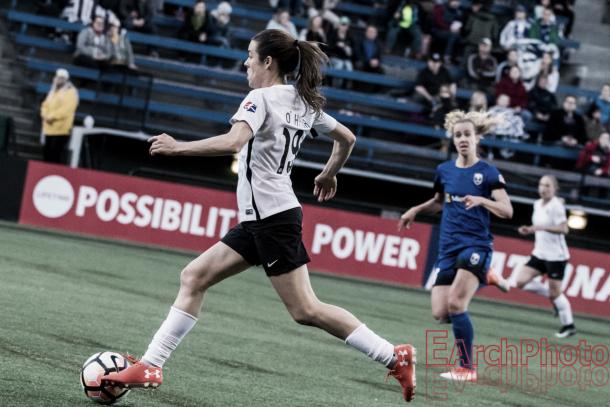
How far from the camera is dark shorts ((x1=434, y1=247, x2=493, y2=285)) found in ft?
33.9

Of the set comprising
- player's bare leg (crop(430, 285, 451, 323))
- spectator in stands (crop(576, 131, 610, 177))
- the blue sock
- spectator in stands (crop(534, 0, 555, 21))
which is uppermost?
spectator in stands (crop(534, 0, 555, 21))

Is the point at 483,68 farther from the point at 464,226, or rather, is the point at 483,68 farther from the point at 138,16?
the point at 464,226

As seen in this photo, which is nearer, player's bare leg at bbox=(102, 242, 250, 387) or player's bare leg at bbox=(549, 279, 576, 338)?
player's bare leg at bbox=(102, 242, 250, 387)

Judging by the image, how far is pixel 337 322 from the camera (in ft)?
23.2

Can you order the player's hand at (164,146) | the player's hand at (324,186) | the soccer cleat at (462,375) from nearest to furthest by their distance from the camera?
1. the player's hand at (164,146)
2. the player's hand at (324,186)
3. the soccer cleat at (462,375)

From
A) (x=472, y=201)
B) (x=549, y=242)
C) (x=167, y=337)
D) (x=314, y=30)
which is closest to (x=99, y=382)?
(x=167, y=337)

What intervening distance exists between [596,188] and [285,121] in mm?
17682

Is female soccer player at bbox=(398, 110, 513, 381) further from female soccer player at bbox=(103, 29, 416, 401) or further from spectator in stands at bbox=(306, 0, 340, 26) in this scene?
spectator in stands at bbox=(306, 0, 340, 26)

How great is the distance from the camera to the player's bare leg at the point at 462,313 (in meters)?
10.1

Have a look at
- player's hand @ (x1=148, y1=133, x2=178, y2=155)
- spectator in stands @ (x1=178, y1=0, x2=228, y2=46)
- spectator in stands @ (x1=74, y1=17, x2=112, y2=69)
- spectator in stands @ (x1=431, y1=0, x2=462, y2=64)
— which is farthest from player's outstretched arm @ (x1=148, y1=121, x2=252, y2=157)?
spectator in stands @ (x1=431, y1=0, x2=462, y2=64)

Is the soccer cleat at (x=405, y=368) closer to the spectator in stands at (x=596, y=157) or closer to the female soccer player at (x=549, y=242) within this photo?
the female soccer player at (x=549, y=242)

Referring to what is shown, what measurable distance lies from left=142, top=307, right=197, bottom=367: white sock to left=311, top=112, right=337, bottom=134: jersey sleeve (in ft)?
4.40

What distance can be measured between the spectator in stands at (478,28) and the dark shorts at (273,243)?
19.0 m

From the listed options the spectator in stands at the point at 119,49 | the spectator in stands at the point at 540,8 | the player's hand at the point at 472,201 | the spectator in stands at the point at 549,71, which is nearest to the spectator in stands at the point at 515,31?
the spectator in stands at the point at 540,8
